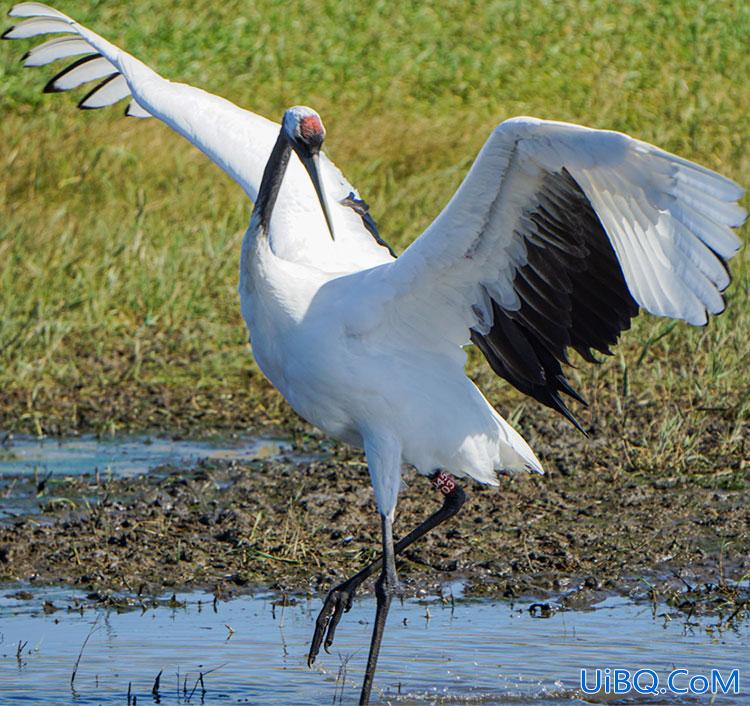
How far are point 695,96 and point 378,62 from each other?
2.90 meters

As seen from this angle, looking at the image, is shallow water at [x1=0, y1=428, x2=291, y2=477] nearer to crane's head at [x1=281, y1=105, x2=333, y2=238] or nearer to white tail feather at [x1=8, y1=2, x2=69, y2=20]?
white tail feather at [x1=8, y1=2, x2=69, y2=20]

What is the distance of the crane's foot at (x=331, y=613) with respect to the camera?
4.98m

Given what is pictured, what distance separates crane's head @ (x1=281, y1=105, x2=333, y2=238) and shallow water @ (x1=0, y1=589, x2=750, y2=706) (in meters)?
1.37

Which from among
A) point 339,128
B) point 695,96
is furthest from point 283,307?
point 695,96

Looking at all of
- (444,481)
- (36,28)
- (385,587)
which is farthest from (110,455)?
(385,587)

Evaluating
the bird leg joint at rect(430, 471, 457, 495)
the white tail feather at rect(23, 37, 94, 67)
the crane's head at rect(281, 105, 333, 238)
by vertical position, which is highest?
the white tail feather at rect(23, 37, 94, 67)

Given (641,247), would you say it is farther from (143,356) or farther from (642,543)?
Answer: (143,356)

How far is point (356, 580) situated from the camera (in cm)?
517

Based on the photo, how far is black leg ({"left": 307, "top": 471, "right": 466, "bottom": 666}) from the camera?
4992mm

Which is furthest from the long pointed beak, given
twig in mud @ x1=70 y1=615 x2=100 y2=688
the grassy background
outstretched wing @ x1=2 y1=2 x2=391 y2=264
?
the grassy background

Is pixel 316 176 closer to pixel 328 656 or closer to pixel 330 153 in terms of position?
pixel 328 656

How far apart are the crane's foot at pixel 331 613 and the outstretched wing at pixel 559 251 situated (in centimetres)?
87

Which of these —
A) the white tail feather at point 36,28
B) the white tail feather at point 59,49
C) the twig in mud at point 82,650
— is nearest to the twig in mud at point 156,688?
the twig in mud at point 82,650

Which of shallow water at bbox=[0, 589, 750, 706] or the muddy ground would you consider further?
the muddy ground
